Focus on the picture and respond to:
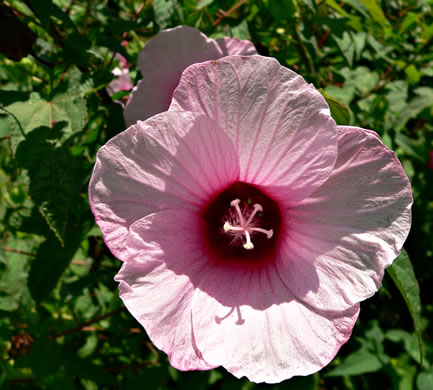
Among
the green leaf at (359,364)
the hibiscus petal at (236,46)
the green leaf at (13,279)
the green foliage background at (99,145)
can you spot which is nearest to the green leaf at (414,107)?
the green foliage background at (99,145)

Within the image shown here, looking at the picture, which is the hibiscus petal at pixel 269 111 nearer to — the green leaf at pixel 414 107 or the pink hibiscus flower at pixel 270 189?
the pink hibiscus flower at pixel 270 189

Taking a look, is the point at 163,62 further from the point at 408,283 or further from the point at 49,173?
the point at 408,283

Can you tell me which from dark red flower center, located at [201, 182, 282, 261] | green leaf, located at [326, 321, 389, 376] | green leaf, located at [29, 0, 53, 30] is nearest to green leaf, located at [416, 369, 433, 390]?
green leaf, located at [326, 321, 389, 376]

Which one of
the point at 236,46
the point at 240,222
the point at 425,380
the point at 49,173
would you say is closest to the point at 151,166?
the point at 49,173

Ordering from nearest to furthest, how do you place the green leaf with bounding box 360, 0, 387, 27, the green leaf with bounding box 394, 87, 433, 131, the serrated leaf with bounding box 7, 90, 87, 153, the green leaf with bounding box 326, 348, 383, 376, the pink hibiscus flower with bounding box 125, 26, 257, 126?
the serrated leaf with bounding box 7, 90, 87, 153
the pink hibiscus flower with bounding box 125, 26, 257, 126
the green leaf with bounding box 360, 0, 387, 27
the green leaf with bounding box 394, 87, 433, 131
the green leaf with bounding box 326, 348, 383, 376

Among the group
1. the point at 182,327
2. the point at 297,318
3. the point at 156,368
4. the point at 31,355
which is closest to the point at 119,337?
the point at 156,368

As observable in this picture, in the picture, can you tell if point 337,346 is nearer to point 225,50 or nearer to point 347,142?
point 347,142

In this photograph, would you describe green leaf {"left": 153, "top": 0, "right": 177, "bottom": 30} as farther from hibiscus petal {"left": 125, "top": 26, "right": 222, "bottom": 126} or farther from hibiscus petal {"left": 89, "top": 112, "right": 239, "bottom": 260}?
hibiscus petal {"left": 89, "top": 112, "right": 239, "bottom": 260}
